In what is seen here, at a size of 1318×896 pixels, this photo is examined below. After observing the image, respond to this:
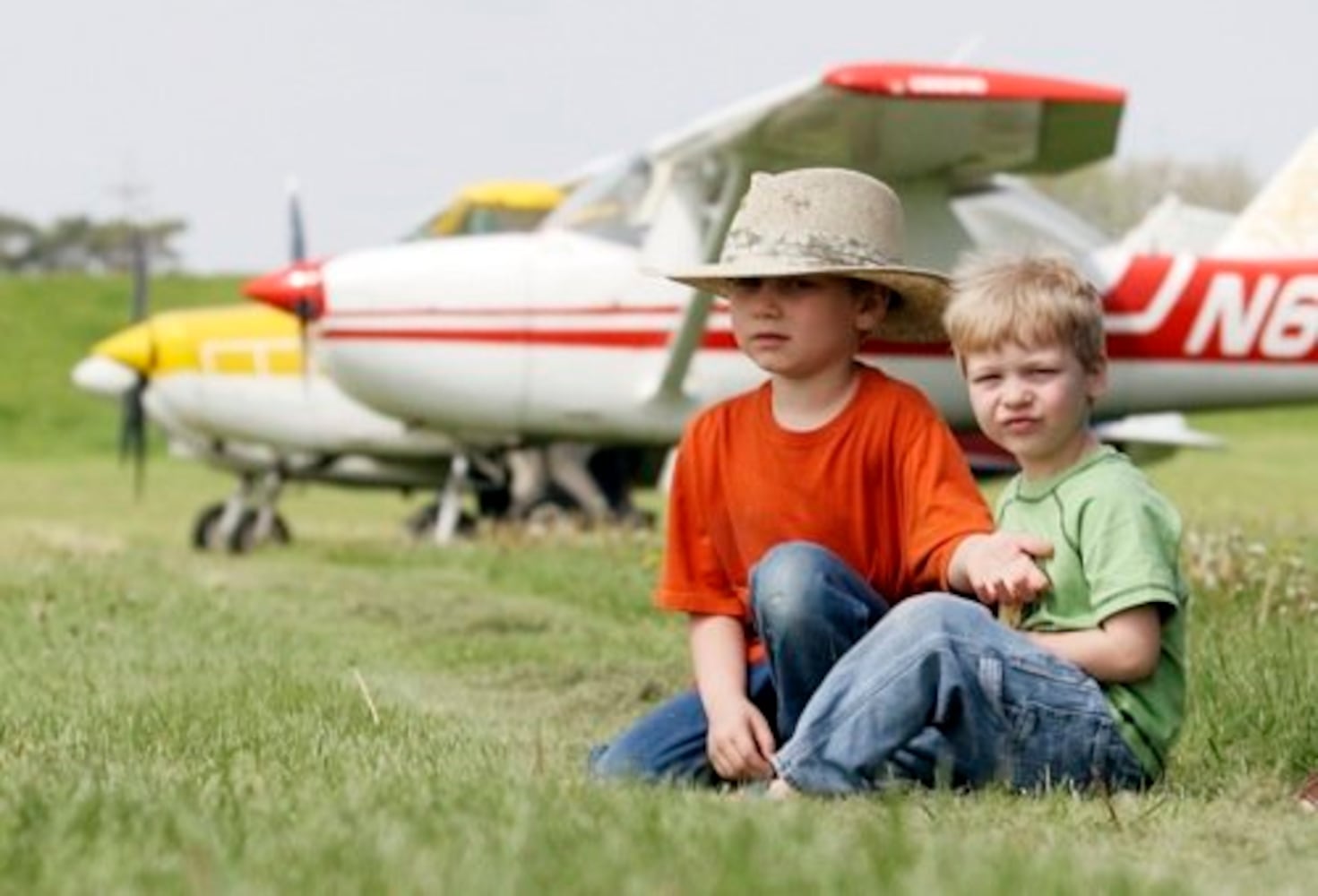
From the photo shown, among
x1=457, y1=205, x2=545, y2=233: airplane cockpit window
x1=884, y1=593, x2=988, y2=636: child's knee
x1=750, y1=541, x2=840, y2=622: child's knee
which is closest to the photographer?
x1=884, y1=593, x2=988, y2=636: child's knee

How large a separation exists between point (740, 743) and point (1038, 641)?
489 mm

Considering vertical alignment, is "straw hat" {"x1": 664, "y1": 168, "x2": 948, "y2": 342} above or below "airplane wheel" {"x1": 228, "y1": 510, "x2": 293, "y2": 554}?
above

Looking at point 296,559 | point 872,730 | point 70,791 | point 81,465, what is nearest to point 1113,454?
point 872,730

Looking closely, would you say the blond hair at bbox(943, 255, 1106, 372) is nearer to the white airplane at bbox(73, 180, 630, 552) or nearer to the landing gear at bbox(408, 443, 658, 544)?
the landing gear at bbox(408, 443, 658, 544)

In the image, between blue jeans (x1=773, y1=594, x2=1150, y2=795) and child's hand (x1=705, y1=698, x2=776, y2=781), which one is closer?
blue jeans (x1=773, y1=594, x2=1150, y2=795)

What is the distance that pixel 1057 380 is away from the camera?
379cm

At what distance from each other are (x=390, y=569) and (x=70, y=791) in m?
8.15

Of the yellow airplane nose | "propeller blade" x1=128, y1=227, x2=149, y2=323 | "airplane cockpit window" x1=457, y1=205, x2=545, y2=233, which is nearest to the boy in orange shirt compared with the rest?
"airplane cockpit window" x1=457, y1=205, x2=545, y2=233

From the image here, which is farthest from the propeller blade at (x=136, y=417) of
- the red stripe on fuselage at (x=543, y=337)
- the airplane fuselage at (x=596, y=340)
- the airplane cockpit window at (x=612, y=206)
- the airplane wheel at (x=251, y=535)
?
the airplane cockpit window at (x=612, y=206)

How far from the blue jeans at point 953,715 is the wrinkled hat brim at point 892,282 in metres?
0.54

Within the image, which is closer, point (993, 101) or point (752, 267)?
point (752, 267)

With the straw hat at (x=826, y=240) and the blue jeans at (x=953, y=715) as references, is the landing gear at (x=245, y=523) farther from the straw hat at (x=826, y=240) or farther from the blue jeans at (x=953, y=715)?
the blue jeans at (x=953, y=715)

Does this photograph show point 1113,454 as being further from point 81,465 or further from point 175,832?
point 81,465

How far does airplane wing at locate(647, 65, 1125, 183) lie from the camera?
38.1 ft
